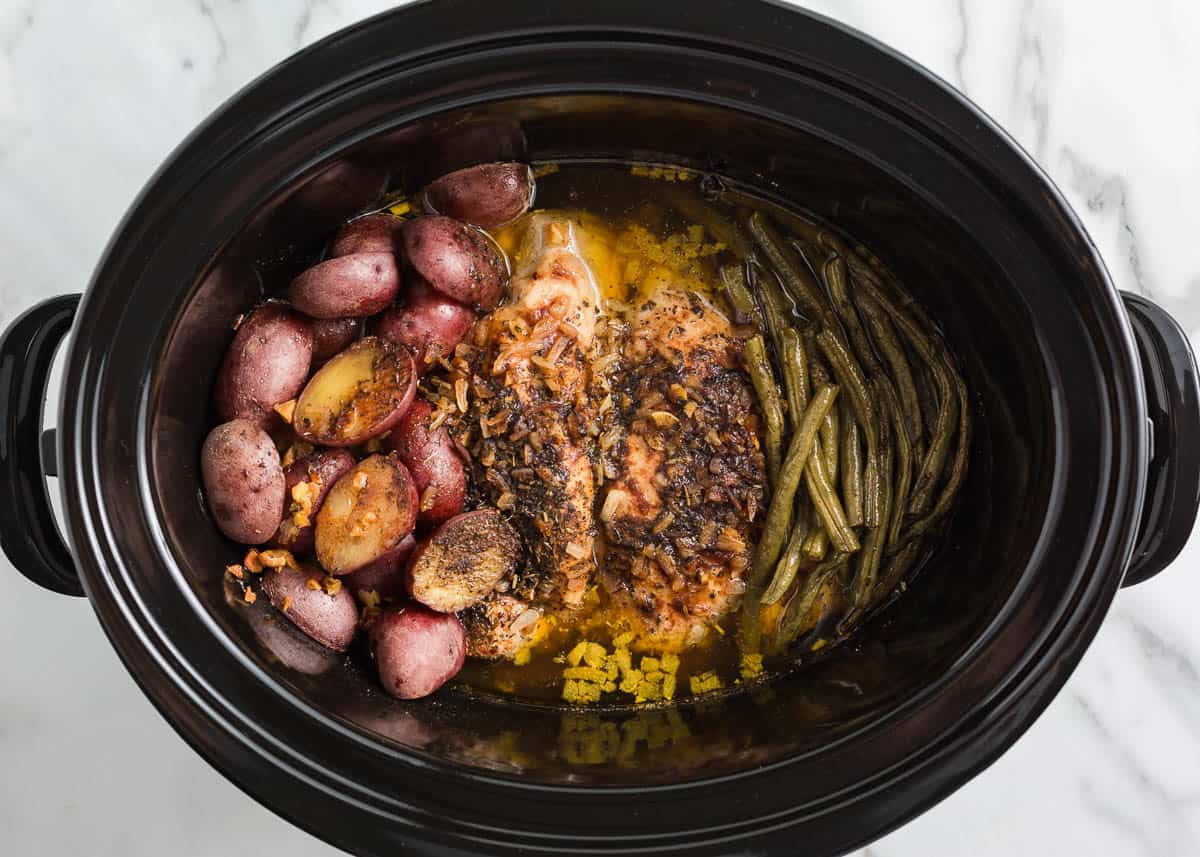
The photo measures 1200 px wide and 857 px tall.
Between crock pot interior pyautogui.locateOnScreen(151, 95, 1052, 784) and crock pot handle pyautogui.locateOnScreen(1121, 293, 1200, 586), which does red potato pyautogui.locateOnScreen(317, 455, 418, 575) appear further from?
crock pot handle pyautogui.locateOnScreen(1121, 293, 1200, 586)

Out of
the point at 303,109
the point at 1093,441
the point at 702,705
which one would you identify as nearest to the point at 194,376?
the point at 303,109

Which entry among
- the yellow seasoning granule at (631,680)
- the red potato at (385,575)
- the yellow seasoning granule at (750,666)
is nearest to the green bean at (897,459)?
the yellow seasoning granule at (750,666)

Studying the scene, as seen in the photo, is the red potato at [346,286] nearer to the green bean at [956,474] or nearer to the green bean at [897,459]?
the green bean at [897,459]

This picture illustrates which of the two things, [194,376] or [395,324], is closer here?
[194,376]

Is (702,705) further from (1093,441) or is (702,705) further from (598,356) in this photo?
(1093,441)

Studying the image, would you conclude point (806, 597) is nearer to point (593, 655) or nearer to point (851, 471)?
point (851, 471)

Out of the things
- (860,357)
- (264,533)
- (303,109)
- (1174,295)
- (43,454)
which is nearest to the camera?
(303,109)

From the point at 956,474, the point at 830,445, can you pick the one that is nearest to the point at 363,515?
the point at 830,445

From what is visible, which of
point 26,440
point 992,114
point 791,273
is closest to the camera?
point 26,440
